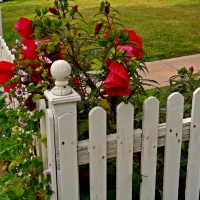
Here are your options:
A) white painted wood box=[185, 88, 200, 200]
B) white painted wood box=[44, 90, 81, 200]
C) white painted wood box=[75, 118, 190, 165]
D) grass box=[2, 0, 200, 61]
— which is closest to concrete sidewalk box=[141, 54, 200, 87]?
grass box=[2, 0, 200, 61]

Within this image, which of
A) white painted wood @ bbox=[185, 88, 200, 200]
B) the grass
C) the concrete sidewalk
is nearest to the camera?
white painted wood @ bbox=[185, 88, 200, 200]

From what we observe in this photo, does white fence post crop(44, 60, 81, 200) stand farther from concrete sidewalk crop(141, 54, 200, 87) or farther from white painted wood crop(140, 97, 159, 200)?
concrete sidewalk crop(141, 54, 200, 87)

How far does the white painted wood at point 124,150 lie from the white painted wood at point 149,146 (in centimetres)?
8

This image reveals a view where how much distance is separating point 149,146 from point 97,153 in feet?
0.97

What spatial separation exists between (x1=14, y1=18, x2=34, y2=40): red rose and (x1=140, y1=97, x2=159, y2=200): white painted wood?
712 mm

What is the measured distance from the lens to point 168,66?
602 centimetres

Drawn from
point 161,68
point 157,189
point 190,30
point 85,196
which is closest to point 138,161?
point 157,189

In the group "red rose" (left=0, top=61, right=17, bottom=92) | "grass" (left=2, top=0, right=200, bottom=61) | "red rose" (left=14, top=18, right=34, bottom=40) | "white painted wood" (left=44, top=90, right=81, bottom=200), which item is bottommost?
"grass" (left=2, top=0, right=200, bottom=61)

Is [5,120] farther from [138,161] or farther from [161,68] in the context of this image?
[161,68]

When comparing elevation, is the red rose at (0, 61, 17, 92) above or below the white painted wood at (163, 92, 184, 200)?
above

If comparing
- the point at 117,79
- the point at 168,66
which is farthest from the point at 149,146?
the point at 168,66

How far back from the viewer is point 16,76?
2.19 m

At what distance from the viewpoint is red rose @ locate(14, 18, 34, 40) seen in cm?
222

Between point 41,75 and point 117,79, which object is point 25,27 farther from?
point 117,79
